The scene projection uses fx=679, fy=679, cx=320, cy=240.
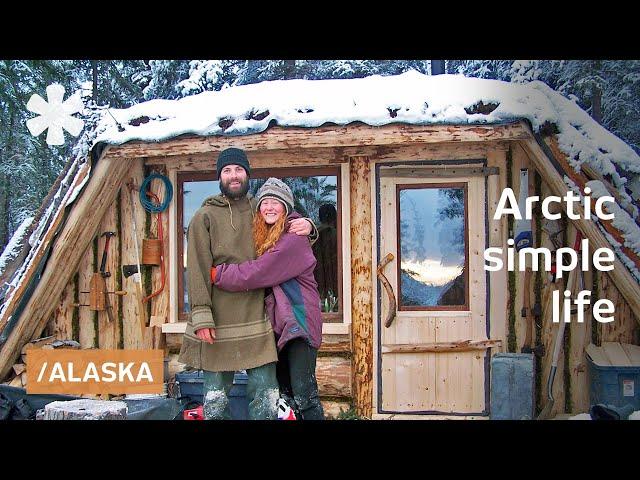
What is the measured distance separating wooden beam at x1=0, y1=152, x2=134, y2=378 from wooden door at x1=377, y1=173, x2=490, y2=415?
5.54 feet

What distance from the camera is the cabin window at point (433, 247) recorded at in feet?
13.3

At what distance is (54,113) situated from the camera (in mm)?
3922

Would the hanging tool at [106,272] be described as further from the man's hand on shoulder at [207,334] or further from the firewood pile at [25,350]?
the man's hand on shoulder at [207,334]

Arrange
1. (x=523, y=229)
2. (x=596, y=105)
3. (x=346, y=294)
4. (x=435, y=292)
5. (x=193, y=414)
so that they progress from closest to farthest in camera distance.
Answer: (x=596, y=105) < (x=523, y=229) < (x=193, y=414) < (x=435, y=292) < (x=346, y=294)


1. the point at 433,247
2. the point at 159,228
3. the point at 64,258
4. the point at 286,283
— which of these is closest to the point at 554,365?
the point at 433,247

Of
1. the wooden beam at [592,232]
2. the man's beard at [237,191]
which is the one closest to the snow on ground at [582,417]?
the wooden beam at [592,232]

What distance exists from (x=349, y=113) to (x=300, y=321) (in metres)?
1.21

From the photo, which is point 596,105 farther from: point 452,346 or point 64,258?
point 64,258

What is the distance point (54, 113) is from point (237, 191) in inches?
45.9

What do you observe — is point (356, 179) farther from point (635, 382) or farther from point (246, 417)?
point (635, 382)

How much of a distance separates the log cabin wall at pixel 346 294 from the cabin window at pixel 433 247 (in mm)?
171

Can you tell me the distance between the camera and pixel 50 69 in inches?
151

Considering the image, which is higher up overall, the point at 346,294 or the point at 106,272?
the point at 106,272

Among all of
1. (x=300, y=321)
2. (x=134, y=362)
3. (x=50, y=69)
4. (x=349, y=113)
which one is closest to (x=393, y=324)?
(x=300, y=321)
